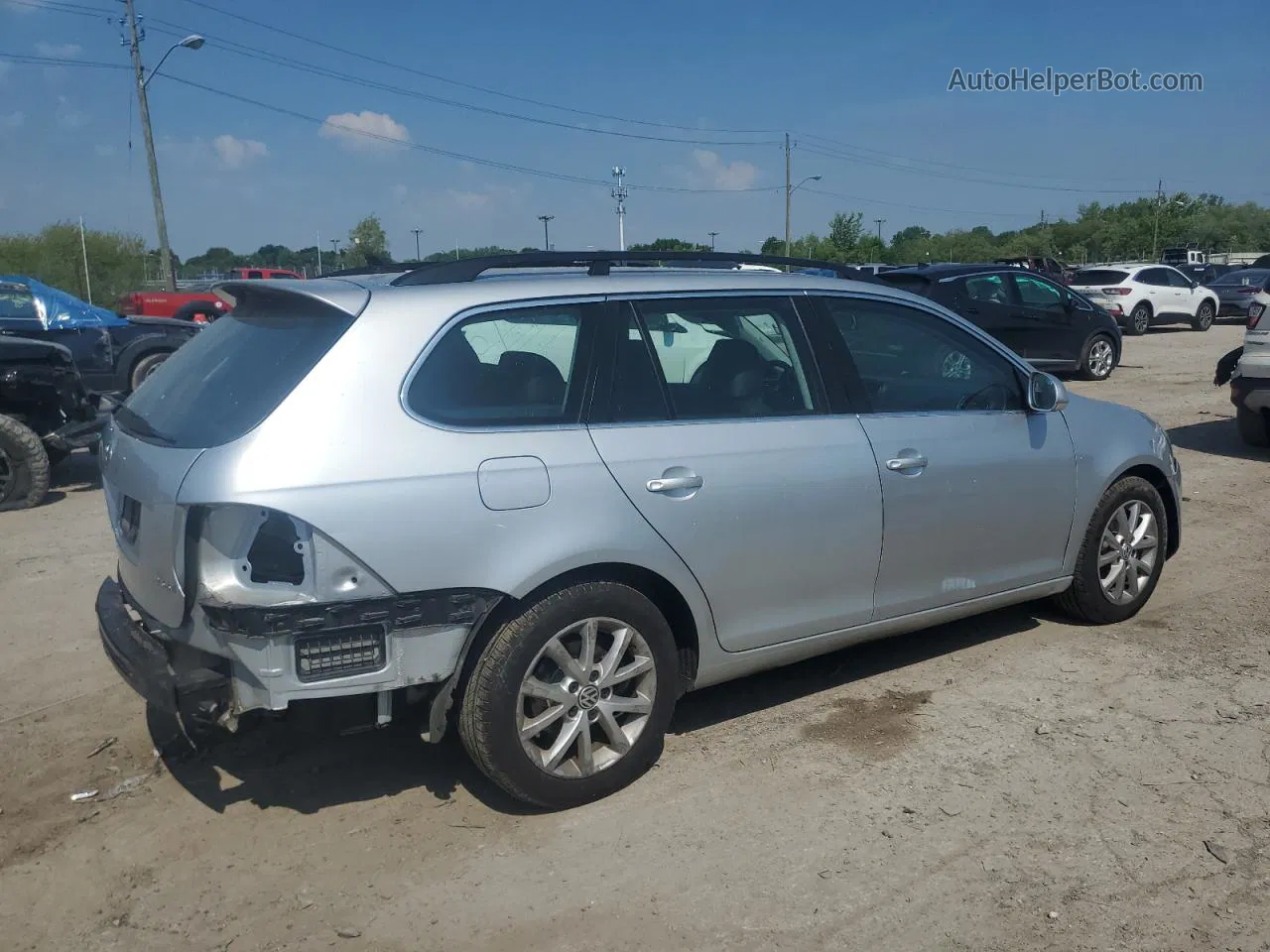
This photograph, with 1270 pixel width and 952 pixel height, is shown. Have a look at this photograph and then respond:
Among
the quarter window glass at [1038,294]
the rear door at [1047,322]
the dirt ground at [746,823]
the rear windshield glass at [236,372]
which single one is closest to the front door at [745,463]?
the dirt ground at [746,823]

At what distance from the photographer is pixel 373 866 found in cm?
342

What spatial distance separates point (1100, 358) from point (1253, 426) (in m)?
→ 6.67

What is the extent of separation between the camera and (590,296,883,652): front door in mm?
3801

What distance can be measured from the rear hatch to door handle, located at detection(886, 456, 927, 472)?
210cm

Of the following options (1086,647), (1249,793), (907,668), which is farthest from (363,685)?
(1086,647)

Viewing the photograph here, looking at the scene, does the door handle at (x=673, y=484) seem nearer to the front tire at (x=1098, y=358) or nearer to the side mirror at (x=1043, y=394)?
the side mirror at (x=1043, y=394)

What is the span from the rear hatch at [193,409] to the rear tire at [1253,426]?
9.02 metres

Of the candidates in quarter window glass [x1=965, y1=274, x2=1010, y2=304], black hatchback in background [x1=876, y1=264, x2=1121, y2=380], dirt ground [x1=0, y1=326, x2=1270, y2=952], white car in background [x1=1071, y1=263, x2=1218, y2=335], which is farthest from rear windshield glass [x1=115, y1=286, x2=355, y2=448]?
white car in background [x1=1071, y1=263, x2=1218, y2=335]

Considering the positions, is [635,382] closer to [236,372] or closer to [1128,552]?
[236,372]

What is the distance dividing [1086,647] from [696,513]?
2.42 meters

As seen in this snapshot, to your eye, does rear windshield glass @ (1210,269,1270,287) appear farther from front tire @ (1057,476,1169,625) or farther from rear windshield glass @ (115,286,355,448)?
rear windshield glass @ (115,286,355,448)

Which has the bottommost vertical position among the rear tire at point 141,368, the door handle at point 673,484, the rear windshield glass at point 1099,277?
the rear tire at point 141,368

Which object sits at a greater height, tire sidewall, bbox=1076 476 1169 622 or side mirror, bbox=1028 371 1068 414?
side mirror, bbox=1028 371 1068 414

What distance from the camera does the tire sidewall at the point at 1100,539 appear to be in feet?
17.0
